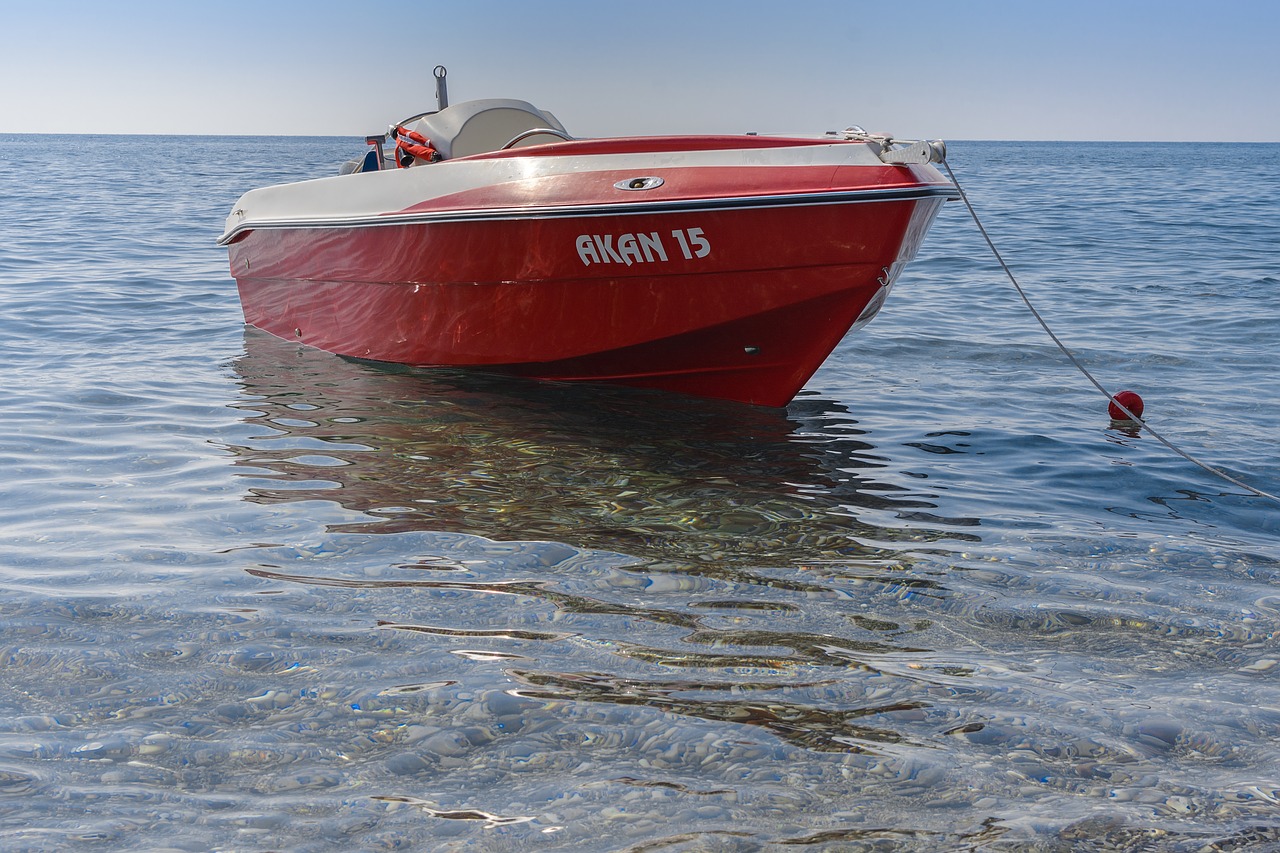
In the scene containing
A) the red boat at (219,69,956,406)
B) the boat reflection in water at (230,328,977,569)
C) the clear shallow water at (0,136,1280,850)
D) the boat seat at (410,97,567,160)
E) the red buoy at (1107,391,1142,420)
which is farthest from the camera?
the boat seat at (410,97,567,160)

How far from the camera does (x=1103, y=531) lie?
13.5ft

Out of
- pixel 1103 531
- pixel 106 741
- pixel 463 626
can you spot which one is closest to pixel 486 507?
pixel 463 626

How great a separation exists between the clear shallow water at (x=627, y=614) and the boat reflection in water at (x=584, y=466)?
0.03 m

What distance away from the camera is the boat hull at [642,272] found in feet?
16.1

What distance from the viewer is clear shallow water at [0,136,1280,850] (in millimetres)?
2252

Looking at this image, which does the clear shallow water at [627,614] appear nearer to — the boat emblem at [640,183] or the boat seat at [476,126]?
the boat emblem at [640,183]

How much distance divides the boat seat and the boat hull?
2.73ft

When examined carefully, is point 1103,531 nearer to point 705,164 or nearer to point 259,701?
point 705,164

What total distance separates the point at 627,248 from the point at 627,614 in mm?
2408

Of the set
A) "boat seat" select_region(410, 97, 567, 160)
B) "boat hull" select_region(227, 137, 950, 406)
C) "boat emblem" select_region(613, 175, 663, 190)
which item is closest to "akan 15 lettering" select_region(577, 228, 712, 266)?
"boat hull" select_region(227, 137, 950, 406)

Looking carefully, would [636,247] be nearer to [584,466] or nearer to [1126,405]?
[584,466]

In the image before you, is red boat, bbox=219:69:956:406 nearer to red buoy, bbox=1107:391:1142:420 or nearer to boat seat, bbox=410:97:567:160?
boat seat, bbox=410:97:567:160

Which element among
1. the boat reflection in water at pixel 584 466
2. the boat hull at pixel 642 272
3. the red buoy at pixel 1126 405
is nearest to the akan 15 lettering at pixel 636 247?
the boat hull at pixel 642 272

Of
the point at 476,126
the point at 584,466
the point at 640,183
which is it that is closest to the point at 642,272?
the point at 640,183
